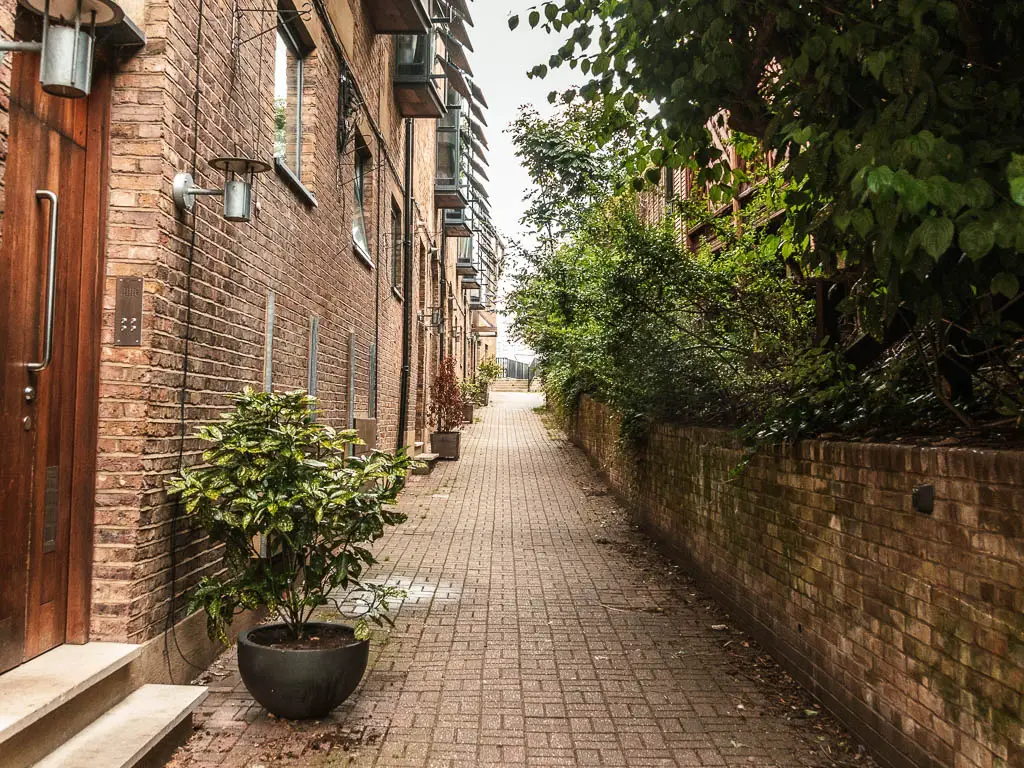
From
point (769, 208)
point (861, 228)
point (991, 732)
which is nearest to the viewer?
point (861, 228)

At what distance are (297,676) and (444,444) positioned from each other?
14.0 meters

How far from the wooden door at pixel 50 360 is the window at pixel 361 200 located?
20.9ft

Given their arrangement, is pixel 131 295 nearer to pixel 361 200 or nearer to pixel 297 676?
pixel 297 676

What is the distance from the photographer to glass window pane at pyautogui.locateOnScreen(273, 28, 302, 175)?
24.0 feet

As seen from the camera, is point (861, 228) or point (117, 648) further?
point (117, 648)

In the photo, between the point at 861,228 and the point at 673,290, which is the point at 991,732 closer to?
the point at 861,228

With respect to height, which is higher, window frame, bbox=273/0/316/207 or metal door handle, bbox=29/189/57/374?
window frame, bbox=273/0/316/207

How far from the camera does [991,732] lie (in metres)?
3.06

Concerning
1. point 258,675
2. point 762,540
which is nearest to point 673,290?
point 762,540

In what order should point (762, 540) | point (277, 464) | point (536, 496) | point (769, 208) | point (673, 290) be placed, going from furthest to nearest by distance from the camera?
point (536, 496) < point (673, 290) < point (769, 208) < point (762, 540) < point (277, 464)

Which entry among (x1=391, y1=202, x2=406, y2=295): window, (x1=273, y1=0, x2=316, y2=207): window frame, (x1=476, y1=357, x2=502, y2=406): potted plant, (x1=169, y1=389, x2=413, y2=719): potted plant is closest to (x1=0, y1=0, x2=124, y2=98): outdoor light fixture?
(x1=169, y1=389, x2=413, y2=719): potted plant

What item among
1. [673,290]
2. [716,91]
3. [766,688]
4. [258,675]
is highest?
[716,91]

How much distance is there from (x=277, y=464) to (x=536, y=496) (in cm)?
939

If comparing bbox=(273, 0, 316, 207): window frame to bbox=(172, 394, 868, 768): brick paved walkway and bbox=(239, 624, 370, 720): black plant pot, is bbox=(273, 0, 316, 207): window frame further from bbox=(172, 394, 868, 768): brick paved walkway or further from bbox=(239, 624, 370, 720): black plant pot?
bbox=(239, 624, 370, 720): black plant pot
